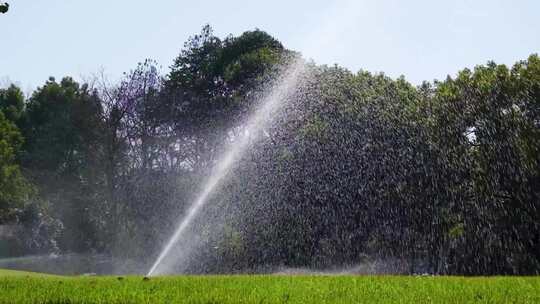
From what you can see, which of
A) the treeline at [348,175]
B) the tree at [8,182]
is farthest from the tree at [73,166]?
the treeline at [348,175]

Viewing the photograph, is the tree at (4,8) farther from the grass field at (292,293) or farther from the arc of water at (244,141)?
the arc of water at (244,141)

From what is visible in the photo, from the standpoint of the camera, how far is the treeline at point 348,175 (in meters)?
26.0

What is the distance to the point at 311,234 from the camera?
3011 cm

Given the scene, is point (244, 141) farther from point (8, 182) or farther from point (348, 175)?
point (8, 182)

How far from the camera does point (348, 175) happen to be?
28391 millimetres

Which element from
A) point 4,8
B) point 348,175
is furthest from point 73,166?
point 4,8

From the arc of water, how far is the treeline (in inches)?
40.2

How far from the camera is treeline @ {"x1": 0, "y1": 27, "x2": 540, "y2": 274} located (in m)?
26.0

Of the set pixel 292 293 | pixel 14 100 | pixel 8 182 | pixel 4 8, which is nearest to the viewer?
pixel 4 8

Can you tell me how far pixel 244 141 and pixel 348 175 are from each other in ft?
37.8

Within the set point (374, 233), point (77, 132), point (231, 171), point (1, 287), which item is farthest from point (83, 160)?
point (1, 287)

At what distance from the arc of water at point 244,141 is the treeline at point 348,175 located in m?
1.02

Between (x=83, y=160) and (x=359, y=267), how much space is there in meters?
32.7

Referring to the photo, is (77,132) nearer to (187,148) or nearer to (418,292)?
(187,148)
